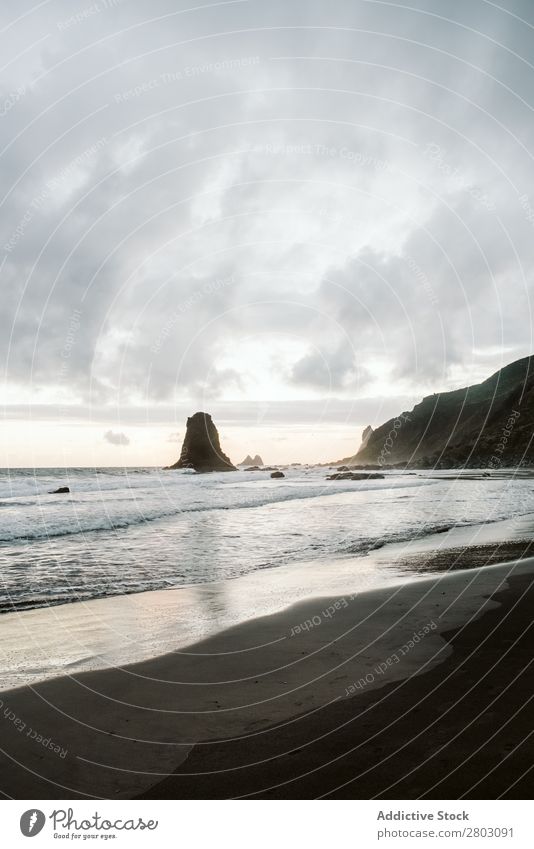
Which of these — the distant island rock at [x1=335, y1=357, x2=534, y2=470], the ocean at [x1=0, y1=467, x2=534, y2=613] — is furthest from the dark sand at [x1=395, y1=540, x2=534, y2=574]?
the distant island rock at [x1=335, y1=357, x2=534, y2=470]

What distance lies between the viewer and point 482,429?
126812 millimetres

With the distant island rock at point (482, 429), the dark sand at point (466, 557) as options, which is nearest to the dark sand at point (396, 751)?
the dark sand at point (466, 557)

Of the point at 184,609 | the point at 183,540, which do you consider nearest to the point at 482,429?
the point at 183,540

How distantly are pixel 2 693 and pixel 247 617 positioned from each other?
401cm

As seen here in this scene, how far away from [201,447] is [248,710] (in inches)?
5755

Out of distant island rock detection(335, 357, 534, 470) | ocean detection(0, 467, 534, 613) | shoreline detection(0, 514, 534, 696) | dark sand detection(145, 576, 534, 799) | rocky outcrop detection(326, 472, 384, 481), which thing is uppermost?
distant island rock detection(335, 357, 534, 470)

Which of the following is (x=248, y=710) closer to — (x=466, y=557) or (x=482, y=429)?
(x=466, y=557)

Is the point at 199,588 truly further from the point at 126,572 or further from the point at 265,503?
the point at 265,503

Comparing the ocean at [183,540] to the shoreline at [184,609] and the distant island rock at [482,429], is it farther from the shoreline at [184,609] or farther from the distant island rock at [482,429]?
the distant island rock at [482,429]

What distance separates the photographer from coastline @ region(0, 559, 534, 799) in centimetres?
348
